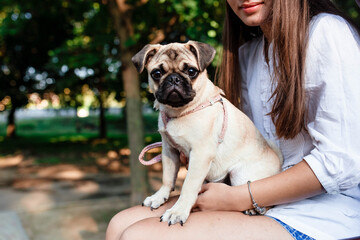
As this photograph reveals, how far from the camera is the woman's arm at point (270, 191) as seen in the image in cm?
155

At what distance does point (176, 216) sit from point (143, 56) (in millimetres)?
973

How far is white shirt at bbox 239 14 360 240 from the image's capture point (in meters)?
1.49

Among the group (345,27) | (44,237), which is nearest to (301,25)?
(345,27)

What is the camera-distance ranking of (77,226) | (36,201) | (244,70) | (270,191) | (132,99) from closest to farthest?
1. (270,191)
2. (244,70)
3. (77,226)
4. (132,99)
5. (36,201)

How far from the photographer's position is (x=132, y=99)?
512cm

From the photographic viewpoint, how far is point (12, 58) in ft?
47.7

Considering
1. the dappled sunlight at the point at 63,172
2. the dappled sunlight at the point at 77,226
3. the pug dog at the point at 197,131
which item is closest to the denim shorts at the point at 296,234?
the pug dog at the point at 197,131

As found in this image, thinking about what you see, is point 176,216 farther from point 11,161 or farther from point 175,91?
point 11,161

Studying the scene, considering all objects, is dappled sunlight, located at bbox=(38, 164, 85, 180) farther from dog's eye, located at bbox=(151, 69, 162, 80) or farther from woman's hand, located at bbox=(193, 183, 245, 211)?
woman's hand, located at bbox=(193, 183, 245, 211)

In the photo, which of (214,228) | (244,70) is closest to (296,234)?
(214,228)

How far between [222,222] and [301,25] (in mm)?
1026

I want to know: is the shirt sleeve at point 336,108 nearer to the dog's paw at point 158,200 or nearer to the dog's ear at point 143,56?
the dog's paw at point 158,200

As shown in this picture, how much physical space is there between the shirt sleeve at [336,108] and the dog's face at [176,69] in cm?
64

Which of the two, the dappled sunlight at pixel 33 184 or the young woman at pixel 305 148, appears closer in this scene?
the young woman at pixel 305 148
